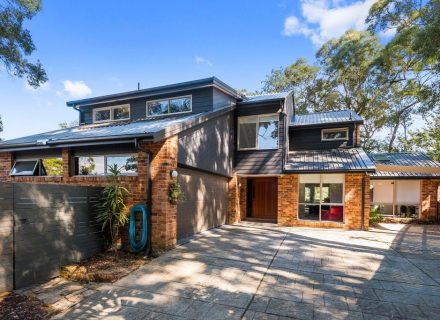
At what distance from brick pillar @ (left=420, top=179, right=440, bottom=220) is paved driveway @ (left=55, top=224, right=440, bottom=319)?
642 cm

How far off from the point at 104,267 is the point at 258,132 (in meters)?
8.02

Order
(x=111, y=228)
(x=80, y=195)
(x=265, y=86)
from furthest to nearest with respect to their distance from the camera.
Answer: (x=265, y=86) < (x=111, y=228) < (x=80, y=195)

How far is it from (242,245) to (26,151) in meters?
7.60

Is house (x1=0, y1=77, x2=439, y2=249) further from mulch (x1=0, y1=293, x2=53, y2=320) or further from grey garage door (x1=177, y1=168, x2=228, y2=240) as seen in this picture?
mulch (x1=0, y1=293, x2=53, y2=320)

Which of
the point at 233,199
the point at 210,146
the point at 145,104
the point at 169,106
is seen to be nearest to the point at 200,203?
the point at 210,146

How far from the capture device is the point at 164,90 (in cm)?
1055

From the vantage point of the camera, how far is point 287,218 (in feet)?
36.1

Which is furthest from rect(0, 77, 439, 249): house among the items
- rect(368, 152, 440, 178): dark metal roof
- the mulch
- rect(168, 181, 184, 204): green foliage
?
the mulch

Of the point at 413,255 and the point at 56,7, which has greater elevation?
the point at 56,7

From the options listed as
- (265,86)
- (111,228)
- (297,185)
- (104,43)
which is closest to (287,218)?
(297,185)

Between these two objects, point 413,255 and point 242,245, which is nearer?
point 413,255

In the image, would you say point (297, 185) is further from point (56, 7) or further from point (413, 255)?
point (56, 7)

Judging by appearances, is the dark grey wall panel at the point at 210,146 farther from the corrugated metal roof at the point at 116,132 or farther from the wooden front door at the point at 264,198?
the wooden front door at the point at 264,198

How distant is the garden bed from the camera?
4738mm
